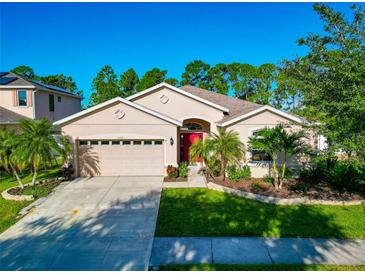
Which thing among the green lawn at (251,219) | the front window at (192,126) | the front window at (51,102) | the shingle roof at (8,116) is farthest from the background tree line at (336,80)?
the front window at (51,102)

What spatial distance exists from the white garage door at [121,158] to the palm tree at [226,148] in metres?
3.24

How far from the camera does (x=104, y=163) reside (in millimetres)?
14023

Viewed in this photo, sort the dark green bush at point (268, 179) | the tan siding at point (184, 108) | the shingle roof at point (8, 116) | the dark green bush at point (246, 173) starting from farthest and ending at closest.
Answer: the shingle roof at point (8, 116), the tan siding at point (184, 108), the dark green bush at point (246, 173), the dark green bush at point (268, 179)

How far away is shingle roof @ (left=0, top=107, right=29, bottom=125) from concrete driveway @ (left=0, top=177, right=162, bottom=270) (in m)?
9.04

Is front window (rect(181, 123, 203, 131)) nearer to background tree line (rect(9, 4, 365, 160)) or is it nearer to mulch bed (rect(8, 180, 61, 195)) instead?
background tree line (rect(9, 4, 365, 160))

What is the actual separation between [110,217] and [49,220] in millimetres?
1995

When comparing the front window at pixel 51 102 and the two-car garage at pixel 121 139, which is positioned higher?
the front window at pixel 51 102

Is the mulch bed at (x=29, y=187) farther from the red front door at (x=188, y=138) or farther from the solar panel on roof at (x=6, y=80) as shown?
the solar panel on roof at (x=6, y=80)

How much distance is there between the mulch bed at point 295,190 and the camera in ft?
33.3

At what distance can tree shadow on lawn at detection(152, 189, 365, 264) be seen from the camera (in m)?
A: 6.10

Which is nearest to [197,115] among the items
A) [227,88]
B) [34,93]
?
[34,93]

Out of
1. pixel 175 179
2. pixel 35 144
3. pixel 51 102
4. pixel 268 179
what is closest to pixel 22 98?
pixel 51 102

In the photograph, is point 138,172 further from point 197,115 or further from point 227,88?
point 227,88

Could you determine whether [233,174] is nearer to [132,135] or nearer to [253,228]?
[253,228]
